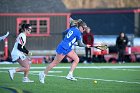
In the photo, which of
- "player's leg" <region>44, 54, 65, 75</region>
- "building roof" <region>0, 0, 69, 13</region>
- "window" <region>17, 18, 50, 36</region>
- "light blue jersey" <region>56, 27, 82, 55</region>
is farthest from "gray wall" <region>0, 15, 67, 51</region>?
"player's leg" <region>44, 54, 65, 75</region>

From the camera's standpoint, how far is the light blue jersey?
18781 mm

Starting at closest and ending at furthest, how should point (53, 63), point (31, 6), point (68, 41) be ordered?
point (53, 63) → point (68, 41) → point (31, 6)

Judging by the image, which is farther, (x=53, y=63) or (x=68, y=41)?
(x=68, y=41)

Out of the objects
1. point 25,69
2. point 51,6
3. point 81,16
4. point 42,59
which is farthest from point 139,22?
point 25,69

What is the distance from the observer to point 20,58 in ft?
61.6

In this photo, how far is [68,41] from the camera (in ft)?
62.0

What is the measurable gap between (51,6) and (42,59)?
977 centimetres

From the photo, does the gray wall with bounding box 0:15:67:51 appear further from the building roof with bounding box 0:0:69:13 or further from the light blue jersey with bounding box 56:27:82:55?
the light blue jersey with bounding box 56:27:82:55

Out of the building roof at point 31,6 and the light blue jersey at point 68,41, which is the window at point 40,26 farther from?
the light blue jersey at point 68,41

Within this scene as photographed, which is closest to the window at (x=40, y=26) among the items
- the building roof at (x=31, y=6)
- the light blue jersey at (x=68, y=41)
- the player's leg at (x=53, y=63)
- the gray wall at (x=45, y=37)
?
the gray wall at (x=45, y=37)

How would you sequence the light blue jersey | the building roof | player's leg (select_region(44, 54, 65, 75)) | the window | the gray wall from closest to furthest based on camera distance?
1. player's leg (select_region(44, 54, 65, 75))
2. the light blue jersey
3. the gray wall
4. the window
5. the building roof

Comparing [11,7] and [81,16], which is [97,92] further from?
[81,16]

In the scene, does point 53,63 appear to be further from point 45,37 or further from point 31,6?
point 31,6

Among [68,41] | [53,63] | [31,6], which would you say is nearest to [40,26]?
[31,6]
